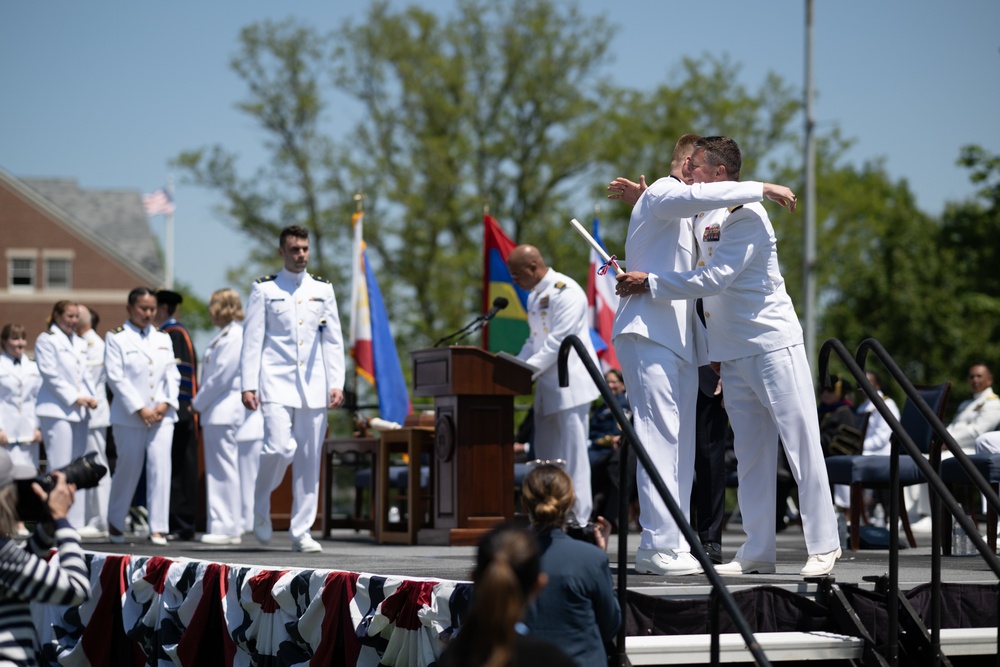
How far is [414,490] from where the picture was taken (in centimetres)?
1071

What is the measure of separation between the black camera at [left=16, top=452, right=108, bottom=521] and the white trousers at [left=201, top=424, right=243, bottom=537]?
6346 mm

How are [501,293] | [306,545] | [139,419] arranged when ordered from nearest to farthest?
[306,545]
[139,419]
[501,293]

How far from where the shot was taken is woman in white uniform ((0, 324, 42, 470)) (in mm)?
14008

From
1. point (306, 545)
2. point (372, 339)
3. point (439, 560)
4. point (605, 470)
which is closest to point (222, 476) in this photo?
point (306, 545)

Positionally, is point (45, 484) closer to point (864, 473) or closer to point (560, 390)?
point (560, 390)

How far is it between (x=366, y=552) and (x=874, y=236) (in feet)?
123

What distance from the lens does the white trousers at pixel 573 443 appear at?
9.80 meters

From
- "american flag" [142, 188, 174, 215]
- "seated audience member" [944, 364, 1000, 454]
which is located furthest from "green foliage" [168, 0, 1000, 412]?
"seated audience member" [944, 364, 1000, 454]

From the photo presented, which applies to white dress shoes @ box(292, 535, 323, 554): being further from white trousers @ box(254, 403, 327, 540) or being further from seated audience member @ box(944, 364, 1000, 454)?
seated audience member @ box(944, 364, 1000, 454)

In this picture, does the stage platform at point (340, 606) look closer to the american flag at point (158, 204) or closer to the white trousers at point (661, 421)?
the white trousers at point (661, 421)

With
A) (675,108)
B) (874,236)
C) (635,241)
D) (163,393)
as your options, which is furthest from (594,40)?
(635,241)

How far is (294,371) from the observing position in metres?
9.34

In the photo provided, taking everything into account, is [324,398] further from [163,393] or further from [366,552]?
[163,393]

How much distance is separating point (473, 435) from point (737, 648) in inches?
178
